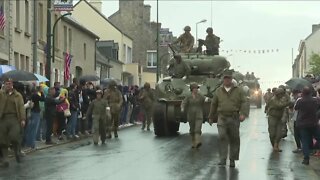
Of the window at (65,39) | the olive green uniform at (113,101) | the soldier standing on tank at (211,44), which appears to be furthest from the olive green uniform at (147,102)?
the window at (65,39)

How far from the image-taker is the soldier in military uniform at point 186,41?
2352cm

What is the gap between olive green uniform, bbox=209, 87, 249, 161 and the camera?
1291 cm

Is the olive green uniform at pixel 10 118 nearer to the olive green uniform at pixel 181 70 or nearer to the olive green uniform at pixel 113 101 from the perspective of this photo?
the olive green uniform at pixel 113 101

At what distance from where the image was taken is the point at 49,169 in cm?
1267

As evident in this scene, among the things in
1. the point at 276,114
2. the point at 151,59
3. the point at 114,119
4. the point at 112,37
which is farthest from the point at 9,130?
the point at 151,59

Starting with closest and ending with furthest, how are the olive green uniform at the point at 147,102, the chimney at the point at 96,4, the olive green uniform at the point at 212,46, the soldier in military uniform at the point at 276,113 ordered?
1. the soldier in military uniform at the point at 276,113
2. the olive green uniform at the point at 212,46
3. the olive green uniform at the point at 147,102
4. the chimney at the point at 96,4

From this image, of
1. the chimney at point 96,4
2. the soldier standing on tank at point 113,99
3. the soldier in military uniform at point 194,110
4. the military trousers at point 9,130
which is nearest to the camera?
the military trousers at point 9,130

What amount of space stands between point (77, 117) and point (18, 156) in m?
6.87

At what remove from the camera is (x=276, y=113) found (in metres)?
16.7

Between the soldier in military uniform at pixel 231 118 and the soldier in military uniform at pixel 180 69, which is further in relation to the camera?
the soldier in military uniform at pixel 180 69

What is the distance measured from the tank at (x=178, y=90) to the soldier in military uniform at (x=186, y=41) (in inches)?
44.8

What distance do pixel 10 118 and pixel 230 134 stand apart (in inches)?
178

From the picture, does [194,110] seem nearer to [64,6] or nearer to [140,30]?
[64,6]

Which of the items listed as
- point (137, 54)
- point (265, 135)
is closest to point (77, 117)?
point (265, 135)
